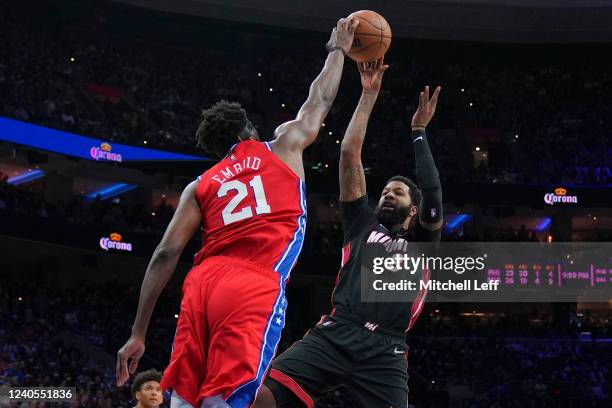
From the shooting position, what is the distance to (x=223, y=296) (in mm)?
3994

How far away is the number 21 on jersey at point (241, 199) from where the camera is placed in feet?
13.9

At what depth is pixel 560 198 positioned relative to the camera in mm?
29531

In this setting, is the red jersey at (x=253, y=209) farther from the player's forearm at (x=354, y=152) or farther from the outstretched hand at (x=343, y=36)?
the player's forearm at (x=354, y=152)

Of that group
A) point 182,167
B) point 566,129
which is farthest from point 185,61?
point 566,129

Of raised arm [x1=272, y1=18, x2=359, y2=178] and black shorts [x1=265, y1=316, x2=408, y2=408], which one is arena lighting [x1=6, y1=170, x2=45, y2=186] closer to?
black shorts [x1=265, y1=316, x2=408, y2=408]

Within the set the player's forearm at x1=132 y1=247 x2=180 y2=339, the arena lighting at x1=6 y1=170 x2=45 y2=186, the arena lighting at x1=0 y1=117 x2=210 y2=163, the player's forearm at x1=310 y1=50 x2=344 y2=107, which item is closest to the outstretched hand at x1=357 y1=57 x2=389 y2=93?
the player's forearm at x1=310 y1=50 x2=344 y2=107

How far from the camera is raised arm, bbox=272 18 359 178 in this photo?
14.7 ft

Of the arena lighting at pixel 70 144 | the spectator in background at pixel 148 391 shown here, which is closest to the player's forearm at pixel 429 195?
the spectator in background at pixel 148 391

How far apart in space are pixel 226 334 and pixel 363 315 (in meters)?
1.72

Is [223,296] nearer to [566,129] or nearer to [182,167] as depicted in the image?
[182,167]

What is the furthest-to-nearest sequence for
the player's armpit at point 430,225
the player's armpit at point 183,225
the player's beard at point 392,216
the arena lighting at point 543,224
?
the arena lighting at point 543,224 < the player's beard at point 392,216 < the player's armpit at point 430,225 < the player's armpit at point 183,225

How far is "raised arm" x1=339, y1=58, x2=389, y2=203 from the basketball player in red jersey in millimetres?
1123

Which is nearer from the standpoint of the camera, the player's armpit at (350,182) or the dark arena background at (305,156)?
the player's armpit at (350,182)

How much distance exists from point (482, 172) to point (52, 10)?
54.8 feet
